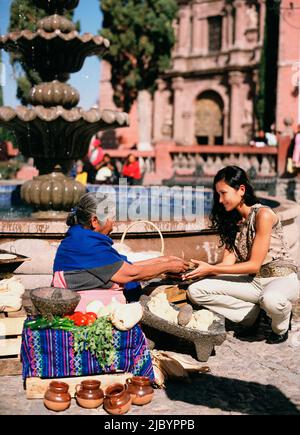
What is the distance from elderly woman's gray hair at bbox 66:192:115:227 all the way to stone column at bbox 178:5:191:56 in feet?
112

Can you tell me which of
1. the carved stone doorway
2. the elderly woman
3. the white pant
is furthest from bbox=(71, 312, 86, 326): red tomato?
the carved stone doorway

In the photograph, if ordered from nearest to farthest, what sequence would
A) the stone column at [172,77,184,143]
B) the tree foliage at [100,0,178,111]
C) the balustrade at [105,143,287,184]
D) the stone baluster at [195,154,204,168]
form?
the balustrade at [105,143,287,184]
the stone baluster at [195,154,204,168]
the tree foliage at [100,0,178,111]
the stone column at [172,77,184,143]

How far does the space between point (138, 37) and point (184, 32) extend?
818 centimetres

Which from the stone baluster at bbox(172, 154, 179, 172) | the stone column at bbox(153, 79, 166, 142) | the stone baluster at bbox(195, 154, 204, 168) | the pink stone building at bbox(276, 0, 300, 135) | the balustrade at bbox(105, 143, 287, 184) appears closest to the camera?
the balustrade at bbox(105, 143, 287, 184)

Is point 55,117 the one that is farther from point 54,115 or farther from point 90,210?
point 90,210

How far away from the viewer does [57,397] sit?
11.5ft

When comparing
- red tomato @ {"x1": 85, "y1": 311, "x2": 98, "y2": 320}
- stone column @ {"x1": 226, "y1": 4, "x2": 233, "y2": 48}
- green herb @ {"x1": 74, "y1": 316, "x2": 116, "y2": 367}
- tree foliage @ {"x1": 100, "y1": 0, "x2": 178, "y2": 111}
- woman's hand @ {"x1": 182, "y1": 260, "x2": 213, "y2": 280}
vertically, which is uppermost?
stone column @ {"x1": 226, "y1": 4, "x2": 233, "y2": 48}

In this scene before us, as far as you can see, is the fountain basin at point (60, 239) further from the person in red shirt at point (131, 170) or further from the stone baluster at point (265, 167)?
the stone baluster at point (265, 167)

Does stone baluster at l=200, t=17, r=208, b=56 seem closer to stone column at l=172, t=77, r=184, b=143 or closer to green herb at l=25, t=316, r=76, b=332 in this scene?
stone column at l=172, t=77, r=184, b=143

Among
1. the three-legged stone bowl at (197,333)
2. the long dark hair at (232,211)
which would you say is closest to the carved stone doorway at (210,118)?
the long dark hair at (232,211)

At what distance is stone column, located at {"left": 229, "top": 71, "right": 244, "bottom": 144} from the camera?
3434cm

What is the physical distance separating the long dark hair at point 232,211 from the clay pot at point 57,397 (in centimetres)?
208

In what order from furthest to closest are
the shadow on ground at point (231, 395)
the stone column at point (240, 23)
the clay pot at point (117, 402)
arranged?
the stone column at point (240, 23)
the shadow on ground at point (231, 395)
the clay pot at point (117, 402)

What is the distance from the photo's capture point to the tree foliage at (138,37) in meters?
29.4
